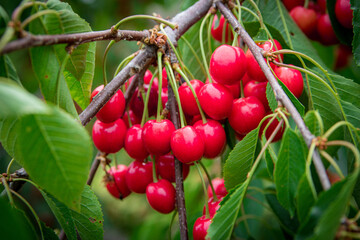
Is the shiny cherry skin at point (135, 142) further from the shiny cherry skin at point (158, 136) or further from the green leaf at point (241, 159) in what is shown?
the green leaf at point (241, 159)

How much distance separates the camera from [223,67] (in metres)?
0.89

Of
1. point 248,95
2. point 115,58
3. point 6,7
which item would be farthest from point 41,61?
point 115,58

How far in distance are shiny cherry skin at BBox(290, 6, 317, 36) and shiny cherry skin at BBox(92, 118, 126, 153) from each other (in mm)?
862

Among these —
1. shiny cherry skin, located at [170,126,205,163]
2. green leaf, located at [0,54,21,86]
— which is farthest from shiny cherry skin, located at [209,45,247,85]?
green leaf, located at [0,54,21,86]

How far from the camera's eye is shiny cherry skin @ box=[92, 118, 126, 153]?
104cm

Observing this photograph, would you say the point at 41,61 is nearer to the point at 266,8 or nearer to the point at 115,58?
the point at 266,8

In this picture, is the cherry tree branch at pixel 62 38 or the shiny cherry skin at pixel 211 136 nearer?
the cherry tree branch at pixel 62 38

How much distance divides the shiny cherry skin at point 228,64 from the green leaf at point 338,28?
503 mm

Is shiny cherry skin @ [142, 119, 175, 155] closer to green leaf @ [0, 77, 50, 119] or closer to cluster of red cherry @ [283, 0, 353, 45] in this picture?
green leaf @ [0, 77, 50, 119]

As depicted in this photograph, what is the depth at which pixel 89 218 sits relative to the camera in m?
0.92

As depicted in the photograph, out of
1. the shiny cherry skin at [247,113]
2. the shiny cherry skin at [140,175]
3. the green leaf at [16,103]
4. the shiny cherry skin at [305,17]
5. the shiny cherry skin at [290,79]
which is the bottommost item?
the shiny cherry skin at [140,175]

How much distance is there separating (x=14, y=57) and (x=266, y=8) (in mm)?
1774

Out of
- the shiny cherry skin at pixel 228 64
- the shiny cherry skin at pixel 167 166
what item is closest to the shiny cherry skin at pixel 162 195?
the shiny cherry skin at pixel 167 166

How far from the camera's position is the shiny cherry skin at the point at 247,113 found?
906 mm
